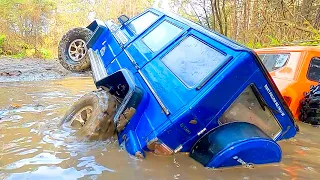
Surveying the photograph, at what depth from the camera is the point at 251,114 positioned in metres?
3.03

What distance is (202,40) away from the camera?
3.31 m

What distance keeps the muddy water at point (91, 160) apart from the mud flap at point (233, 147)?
7 cm

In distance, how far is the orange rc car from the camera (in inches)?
172

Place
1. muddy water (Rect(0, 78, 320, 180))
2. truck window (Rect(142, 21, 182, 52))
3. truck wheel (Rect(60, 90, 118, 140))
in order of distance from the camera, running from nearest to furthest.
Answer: muddy water (Rect(0, 78, 320, 180))
truck wheel (Rect(60, 90, 118, 140))
truck window (Rect(142, 21, 182, 52))

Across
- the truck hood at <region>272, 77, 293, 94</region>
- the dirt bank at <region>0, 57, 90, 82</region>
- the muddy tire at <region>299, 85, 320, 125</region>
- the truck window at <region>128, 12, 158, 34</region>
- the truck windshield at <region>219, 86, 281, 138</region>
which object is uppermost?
the truck window at <region>128, 12, 158, 34</region>

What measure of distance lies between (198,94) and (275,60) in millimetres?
2786

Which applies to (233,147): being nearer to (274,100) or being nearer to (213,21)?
(274,100)

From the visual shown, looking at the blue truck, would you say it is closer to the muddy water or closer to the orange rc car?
the muddy water

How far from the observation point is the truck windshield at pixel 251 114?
2877 millimetres

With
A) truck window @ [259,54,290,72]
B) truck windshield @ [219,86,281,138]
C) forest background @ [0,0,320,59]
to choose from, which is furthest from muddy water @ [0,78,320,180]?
forest background @ [0,0,320,59]

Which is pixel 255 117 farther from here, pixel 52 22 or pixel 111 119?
pixel 52 22

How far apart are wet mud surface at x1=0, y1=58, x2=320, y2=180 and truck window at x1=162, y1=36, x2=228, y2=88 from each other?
0.69 metres

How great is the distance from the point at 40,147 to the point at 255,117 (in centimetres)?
197

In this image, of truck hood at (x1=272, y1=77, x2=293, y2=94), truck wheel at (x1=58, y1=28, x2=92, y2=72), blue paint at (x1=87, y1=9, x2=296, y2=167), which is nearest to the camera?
blue paint at (x1=87, y1=9, x2=296, y2=167)
